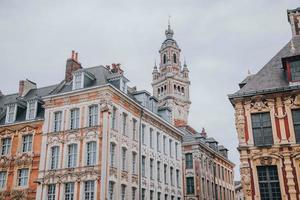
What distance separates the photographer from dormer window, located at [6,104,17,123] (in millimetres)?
30266

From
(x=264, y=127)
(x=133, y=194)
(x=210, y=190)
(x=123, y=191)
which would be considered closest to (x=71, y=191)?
(x=123, y=191)

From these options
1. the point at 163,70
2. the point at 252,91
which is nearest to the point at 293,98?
the point at 252,91

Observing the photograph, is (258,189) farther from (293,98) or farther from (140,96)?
(140,96)

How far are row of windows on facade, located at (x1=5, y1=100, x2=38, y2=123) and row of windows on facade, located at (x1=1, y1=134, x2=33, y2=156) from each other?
1573 mm

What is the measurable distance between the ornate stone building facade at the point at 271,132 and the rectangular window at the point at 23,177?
1672 cm

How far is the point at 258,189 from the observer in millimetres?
19703

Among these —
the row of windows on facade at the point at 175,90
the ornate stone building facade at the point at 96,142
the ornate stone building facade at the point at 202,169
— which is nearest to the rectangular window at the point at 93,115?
the ornate stone building facade at the point at 96,142

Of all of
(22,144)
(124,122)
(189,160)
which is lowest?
(22,144)

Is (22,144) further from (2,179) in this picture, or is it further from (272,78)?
(272,78)

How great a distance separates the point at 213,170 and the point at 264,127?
26.6 meters

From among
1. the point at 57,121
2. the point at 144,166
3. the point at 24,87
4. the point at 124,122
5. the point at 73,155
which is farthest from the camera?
the point at 24,87

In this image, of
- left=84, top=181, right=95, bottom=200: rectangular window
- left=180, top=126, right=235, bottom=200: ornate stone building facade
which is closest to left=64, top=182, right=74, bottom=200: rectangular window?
left=84, top=181, right=95, bottom=200: rectangular window

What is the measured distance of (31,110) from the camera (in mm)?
29734

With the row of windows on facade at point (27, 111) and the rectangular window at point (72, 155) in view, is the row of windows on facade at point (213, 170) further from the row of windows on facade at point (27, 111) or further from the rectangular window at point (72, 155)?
the row of windows on facade at point (27, 111)
